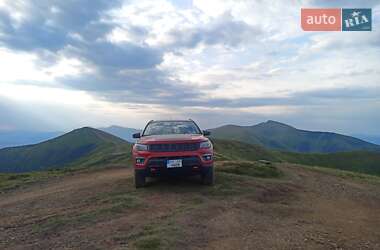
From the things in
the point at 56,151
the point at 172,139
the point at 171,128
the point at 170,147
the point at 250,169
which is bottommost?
the point at 56,151

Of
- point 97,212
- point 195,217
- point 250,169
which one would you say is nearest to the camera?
point 195,217

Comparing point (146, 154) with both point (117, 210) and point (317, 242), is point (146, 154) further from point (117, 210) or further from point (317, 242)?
point (317, 242)

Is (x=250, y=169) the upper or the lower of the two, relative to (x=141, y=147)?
lower

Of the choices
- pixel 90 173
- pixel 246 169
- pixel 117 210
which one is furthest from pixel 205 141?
pixel 90 173

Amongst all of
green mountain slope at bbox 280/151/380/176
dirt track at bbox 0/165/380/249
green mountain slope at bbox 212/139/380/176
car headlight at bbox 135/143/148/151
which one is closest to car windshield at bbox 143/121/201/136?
car headlight at bbox 135/143/148/151

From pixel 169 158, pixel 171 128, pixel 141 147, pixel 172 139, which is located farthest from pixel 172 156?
pixel 171 128

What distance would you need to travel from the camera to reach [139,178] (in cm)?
1021

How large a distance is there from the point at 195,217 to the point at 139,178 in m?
3.17

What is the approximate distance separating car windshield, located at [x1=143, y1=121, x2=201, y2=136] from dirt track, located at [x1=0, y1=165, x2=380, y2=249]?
143 cm

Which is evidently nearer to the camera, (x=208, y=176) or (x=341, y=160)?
(x=208, y=176)

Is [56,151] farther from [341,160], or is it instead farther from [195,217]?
[195,217]

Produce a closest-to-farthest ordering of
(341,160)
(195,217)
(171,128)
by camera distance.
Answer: (195,217), (171,128), (341,160)

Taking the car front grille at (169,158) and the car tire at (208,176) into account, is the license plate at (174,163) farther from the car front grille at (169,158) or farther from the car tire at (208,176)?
the car tire at (208,176)

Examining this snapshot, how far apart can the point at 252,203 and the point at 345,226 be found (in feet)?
6.95
